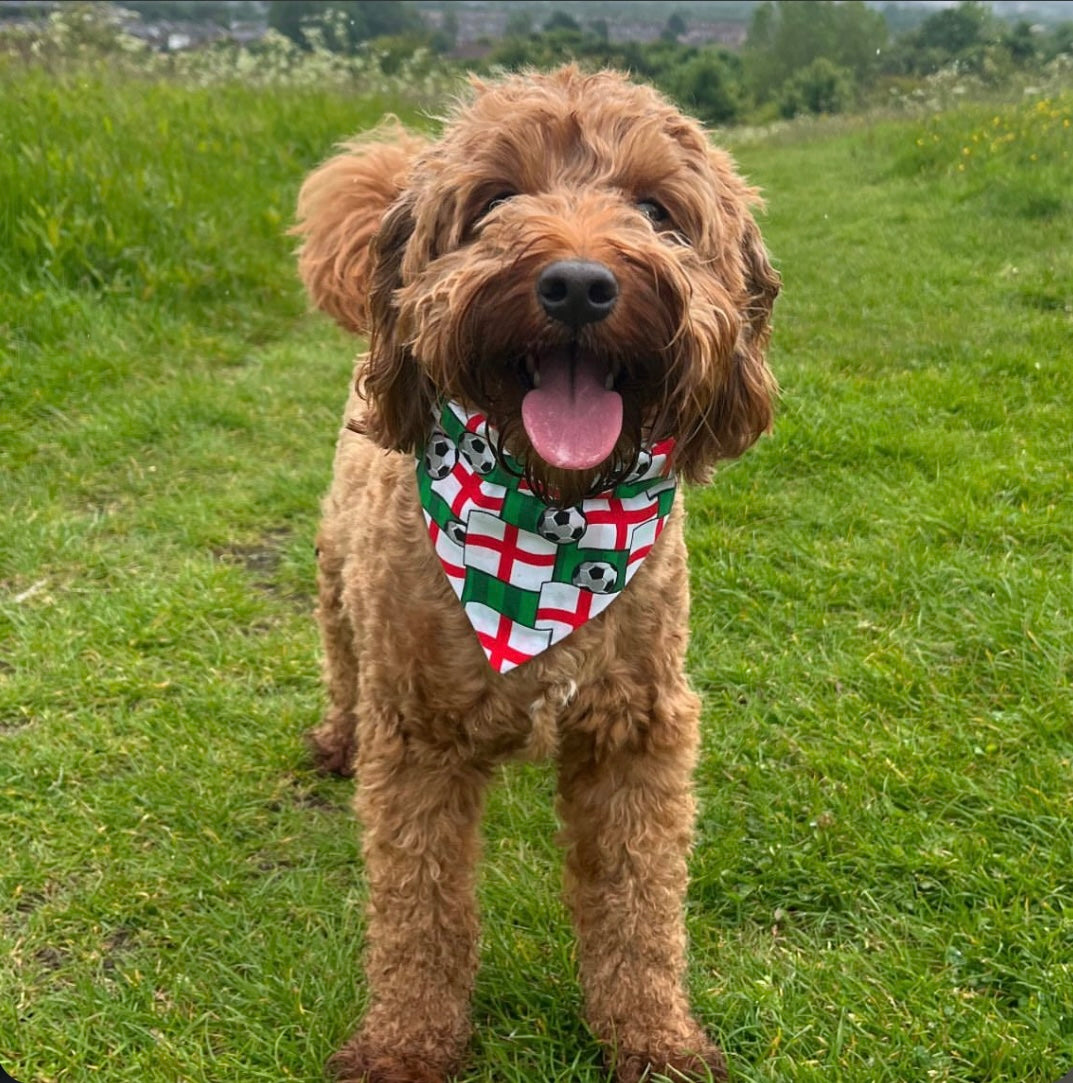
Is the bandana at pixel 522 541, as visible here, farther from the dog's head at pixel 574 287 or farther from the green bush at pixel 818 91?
the green bush at pixel 818 91

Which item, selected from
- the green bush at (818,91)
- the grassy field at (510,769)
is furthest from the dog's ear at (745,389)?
the green bush at (818,91)

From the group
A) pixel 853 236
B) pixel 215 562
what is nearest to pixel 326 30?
pixel 853 236

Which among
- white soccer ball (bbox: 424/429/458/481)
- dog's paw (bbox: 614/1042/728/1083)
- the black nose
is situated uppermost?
the black nose

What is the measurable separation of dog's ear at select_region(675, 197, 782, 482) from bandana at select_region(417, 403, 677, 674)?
3.2 inches

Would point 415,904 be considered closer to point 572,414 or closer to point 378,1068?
point 378,1068

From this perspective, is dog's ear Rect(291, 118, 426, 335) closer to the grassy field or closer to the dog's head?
the dog's head

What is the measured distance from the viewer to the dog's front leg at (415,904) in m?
2.35

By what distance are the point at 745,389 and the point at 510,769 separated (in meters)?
1.57

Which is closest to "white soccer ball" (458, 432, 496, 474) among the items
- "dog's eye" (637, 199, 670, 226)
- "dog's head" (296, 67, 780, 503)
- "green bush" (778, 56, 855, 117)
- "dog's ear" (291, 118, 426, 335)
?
"dog's head" (296, 67, 780, 503)

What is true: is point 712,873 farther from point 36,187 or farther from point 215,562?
point 36,187

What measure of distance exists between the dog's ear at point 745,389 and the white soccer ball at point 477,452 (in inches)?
15.1

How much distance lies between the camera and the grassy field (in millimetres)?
2545

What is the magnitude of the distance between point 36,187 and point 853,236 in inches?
245

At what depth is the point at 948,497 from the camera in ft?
14.7
